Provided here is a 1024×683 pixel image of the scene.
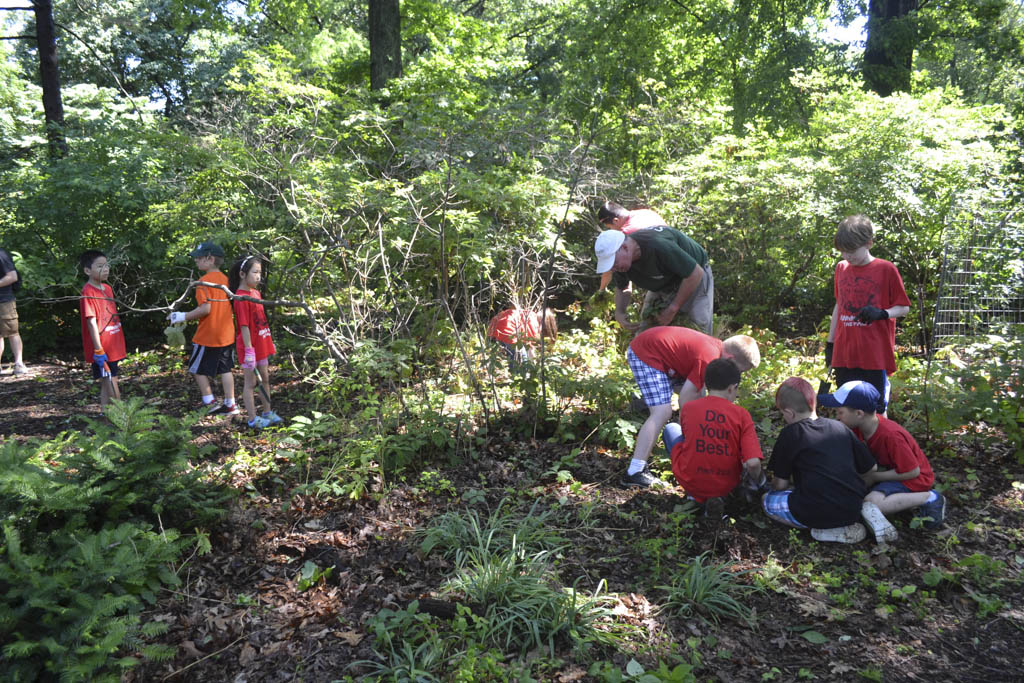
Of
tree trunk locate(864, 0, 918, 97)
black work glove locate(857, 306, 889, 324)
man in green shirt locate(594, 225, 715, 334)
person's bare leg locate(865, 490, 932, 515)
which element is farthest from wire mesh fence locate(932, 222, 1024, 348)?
tree trunk locate(864, 0, 918, 97)

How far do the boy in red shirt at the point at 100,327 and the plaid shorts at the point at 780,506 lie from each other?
514cm

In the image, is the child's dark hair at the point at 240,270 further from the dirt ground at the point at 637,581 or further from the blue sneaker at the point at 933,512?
the blue sneaker at the point at 933,512

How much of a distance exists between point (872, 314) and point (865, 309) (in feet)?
0.17

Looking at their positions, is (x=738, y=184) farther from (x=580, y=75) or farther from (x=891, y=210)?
(x=580, y=75)

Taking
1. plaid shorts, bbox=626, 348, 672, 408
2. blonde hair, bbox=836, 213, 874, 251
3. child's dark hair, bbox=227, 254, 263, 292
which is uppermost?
blonde hair, bbox=836, 213, 874, 251

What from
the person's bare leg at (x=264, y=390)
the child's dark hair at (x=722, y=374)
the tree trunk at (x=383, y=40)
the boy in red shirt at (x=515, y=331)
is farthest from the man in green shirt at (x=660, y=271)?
the tree trunk at (x=383, y=40)

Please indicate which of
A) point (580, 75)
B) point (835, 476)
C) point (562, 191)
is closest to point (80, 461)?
point (835, 476)

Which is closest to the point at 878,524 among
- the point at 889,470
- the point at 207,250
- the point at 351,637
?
the point at 889,470

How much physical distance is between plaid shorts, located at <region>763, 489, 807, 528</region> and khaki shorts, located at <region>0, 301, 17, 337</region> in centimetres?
858

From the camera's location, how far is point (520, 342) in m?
5.31

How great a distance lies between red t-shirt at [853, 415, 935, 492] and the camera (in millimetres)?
3621

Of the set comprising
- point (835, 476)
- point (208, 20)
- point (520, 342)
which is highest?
point (208, 20)

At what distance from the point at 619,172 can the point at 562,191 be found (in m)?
2.47

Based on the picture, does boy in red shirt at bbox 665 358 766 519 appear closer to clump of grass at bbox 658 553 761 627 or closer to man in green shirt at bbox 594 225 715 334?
clump of grass at bbox 658 553 761 627
